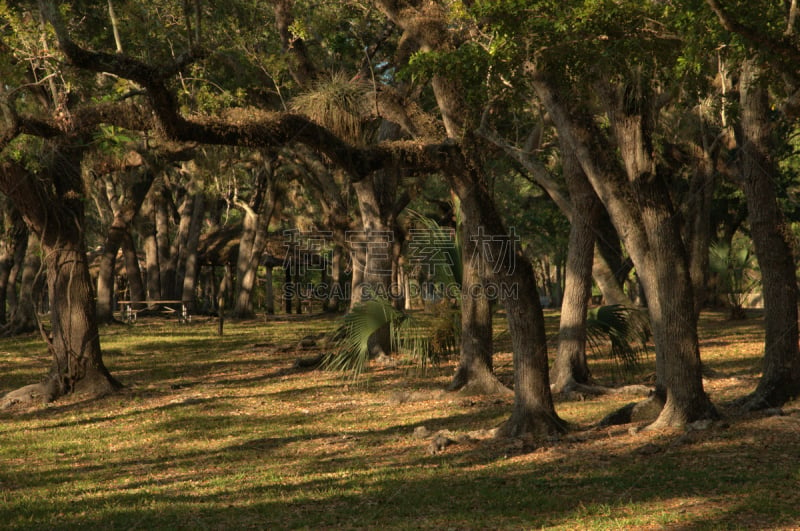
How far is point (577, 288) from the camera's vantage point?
12.3 m

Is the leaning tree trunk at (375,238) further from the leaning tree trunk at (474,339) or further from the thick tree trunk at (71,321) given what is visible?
the thick tree trunk at (71,321)

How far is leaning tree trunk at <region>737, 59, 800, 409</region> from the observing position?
384 inches

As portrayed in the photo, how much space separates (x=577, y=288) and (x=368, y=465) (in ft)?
16.7

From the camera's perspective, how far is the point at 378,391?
14.1 m

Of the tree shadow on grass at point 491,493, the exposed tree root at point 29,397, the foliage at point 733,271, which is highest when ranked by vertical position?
the foliage at point 733,271

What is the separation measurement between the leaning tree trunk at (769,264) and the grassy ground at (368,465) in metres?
0.42

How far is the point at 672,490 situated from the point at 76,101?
1141 centimetres

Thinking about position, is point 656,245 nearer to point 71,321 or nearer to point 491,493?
point 491,493

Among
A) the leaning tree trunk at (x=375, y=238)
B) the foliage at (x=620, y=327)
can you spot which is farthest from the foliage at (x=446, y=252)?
the leaning tree trunk at (x=375, y=238)

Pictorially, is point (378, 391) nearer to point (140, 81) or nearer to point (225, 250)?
point (140, 81)

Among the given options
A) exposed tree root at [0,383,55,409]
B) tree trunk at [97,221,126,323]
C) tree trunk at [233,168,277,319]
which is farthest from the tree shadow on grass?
tree trunk at [233,168,277,319]

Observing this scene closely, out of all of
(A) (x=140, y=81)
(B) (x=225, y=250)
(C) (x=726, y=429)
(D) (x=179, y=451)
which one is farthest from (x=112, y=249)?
(C) (x=726, y=429)

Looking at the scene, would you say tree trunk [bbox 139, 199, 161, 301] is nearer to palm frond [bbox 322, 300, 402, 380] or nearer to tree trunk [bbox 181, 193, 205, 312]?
tree trunk [bbox 181, 193, 205, 312]

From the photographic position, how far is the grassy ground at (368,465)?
6465mm
